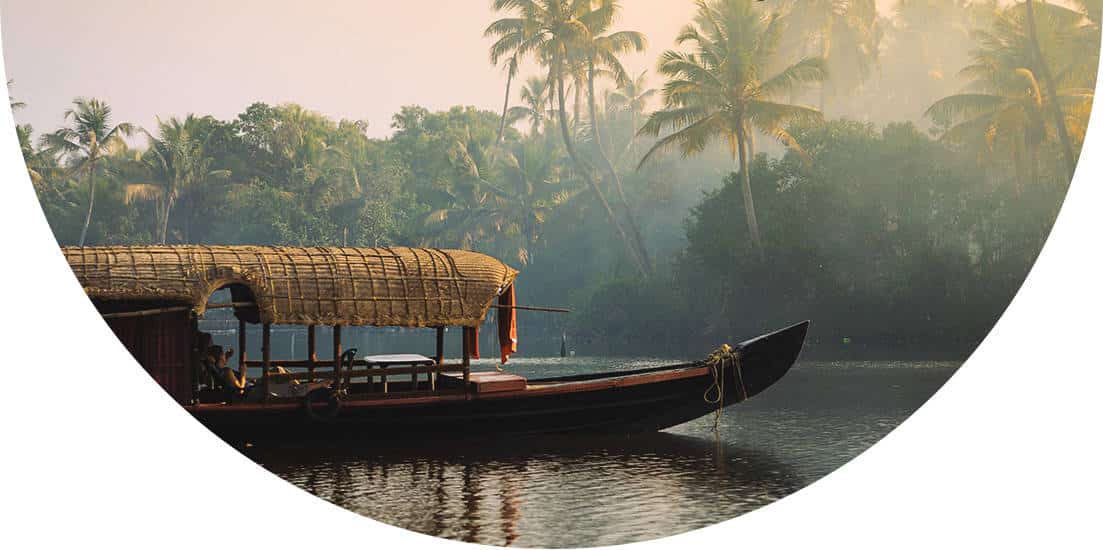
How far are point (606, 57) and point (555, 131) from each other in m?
7.78

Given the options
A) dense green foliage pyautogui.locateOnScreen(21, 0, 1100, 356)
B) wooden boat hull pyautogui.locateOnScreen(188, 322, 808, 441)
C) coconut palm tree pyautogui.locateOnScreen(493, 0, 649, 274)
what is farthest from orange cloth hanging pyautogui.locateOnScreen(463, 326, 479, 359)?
coconut palm tree pyautogui.locateOnScreen(493, 0, 649, 274)

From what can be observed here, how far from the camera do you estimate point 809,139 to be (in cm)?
1881

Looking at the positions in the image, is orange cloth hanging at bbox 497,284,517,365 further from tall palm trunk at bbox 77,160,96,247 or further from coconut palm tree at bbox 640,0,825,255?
tall palm trunk at bbox 77,160,96,247

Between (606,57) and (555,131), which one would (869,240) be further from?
(555,131)

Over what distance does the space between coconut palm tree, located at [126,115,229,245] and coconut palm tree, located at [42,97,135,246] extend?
2.50ft

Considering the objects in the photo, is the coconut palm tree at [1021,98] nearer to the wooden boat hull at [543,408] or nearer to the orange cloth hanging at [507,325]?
the wooden boat hull at [543,408]

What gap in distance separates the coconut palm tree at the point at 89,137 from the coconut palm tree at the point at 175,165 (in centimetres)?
76

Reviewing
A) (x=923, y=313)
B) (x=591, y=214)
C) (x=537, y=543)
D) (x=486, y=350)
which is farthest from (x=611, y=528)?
(x=591, y=214)

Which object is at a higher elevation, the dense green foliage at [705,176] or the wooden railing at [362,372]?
the dense green foliage at [705,176]

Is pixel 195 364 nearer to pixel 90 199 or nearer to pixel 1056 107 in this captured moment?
pixel 1056 107

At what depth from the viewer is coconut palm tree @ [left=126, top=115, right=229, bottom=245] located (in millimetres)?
24328

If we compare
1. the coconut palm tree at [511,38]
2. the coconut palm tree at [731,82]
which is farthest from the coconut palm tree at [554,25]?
the coconut palm tree at [731,82]

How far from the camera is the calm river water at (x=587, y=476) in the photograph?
234 inches

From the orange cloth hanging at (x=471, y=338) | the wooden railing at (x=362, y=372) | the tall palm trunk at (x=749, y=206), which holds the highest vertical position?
the tall palm trunk at (x=749, y=206)
